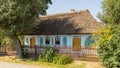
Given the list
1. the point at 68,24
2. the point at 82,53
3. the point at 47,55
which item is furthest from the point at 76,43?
the point at 47,55

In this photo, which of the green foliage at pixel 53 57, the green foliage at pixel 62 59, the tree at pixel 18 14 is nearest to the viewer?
the green foliage at pixel 62 59

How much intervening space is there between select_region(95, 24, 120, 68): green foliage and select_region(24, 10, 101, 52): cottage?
7.46 m

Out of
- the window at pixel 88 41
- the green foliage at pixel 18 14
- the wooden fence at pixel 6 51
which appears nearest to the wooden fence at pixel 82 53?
the window at pixel 88 41

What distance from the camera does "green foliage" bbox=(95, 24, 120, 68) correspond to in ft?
69.8

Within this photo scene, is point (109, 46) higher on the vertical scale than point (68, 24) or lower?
lower

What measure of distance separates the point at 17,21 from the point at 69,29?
21.9ft

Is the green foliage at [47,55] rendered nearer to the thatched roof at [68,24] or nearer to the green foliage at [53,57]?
the green foliage at [53,57]

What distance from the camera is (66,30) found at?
110ft

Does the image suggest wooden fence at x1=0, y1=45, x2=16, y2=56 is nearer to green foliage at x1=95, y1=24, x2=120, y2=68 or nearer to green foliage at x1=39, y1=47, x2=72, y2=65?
green foliage at x1=39, y1=47, x2=72, y2=65

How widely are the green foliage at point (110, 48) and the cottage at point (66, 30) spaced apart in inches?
294

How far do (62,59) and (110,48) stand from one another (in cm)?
624

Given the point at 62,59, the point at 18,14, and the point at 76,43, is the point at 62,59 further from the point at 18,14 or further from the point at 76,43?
the point at 18,14

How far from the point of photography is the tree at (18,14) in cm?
2970

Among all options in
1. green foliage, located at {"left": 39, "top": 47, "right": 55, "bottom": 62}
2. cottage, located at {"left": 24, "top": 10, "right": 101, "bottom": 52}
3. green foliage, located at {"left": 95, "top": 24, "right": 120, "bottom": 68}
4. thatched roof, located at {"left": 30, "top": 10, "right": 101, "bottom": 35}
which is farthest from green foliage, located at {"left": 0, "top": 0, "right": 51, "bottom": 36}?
green foliage, located at {"left": 95, "top": 24, "right": 120, "bottom": 68}
